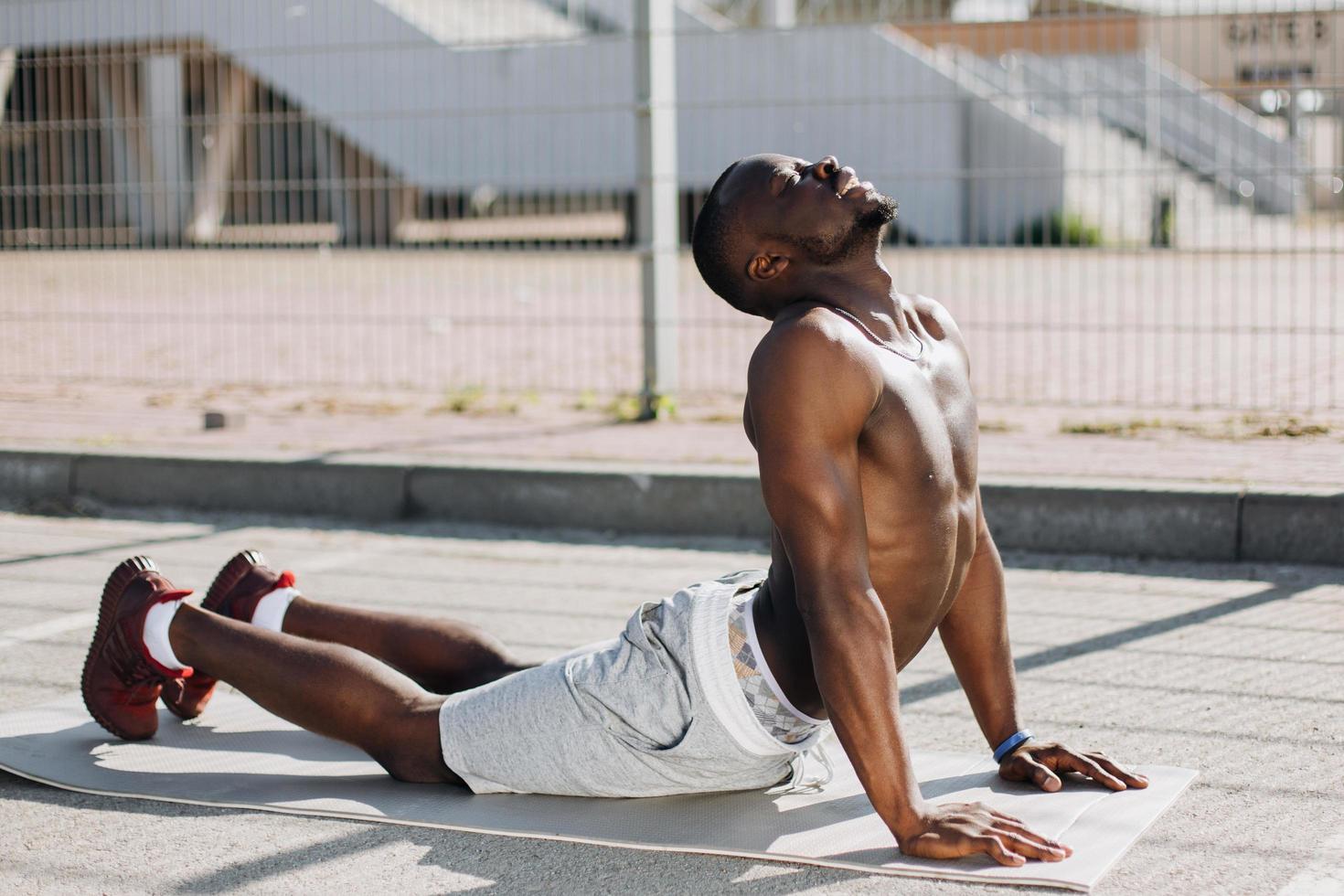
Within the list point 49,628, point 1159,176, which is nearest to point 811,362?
point 49,628

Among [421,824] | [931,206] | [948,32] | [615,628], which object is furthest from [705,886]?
[931,206]

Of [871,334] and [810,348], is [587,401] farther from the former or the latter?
[810,348]

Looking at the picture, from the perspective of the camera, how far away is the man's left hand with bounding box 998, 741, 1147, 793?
3488 millimetres

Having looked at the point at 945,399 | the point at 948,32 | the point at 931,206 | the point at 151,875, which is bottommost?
the point at 151,875

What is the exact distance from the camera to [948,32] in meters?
8.35

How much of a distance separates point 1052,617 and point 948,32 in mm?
4102

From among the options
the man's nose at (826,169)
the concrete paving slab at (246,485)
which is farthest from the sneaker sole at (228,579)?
the concrete paving slab at (246,485)

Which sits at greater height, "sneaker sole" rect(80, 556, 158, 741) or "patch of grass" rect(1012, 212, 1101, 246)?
"patch of grass" rect(1012, 212, 1101, 246)

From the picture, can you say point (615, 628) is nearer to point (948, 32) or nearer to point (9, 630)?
point (9, 630)

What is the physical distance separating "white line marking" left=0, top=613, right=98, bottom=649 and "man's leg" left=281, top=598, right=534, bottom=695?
1288mm

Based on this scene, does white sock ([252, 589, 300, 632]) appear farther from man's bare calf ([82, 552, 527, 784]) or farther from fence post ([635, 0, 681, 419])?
fence post ([635, 0, 681, 419])

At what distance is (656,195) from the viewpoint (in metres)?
8.20

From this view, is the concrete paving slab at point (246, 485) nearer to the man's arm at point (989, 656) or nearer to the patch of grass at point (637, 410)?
the patch of grass at point (637, 410)

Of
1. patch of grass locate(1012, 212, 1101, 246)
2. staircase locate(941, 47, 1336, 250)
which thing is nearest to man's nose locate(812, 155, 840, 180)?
staircase locate(941, 47, 1336, 250)
